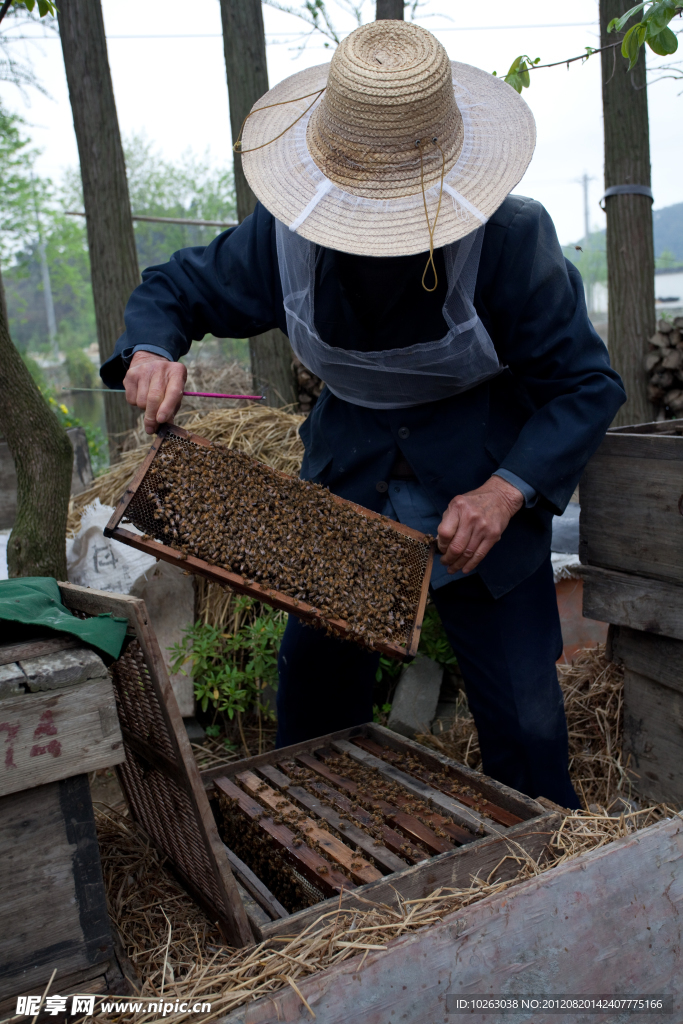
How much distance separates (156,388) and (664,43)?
6.11 feet

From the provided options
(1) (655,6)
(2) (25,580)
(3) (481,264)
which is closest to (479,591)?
(3) (481,264)

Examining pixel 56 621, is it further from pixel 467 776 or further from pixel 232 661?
pixel 232 661

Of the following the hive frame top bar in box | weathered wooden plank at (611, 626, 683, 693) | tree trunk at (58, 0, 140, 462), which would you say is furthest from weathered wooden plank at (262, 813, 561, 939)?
tree trunk at (58, 0, 140, 462)

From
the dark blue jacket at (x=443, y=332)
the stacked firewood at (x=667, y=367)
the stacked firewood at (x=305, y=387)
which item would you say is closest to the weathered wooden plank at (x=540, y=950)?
the dark blue jacket at (x=443, y=332)

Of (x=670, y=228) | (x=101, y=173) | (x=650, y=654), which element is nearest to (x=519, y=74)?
(x=650, y=654)

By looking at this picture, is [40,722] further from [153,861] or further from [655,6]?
[655,6]

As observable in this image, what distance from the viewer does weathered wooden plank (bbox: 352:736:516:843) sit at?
2.14 m

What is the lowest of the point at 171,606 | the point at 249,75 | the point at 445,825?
the point at 445,825

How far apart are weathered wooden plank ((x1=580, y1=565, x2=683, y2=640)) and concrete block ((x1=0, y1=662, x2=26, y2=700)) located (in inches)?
77.5

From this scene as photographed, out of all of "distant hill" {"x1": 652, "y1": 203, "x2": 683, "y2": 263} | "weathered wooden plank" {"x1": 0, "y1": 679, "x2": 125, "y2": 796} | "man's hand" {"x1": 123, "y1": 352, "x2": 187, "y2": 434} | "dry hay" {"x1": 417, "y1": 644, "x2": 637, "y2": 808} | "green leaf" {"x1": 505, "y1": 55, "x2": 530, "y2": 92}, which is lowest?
"dry hay" {"x1": 417, "y1": 644, "x2": 637, "y2": 808}

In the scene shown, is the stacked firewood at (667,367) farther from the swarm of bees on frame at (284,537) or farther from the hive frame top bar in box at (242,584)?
the hive frame top bar in box at (242,584)

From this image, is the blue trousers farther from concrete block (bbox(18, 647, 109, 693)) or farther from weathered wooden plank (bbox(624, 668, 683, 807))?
concrete block (bbox(18, 647, 109, 693))

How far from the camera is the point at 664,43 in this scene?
7.55 feet

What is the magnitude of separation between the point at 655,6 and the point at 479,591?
1805mm
